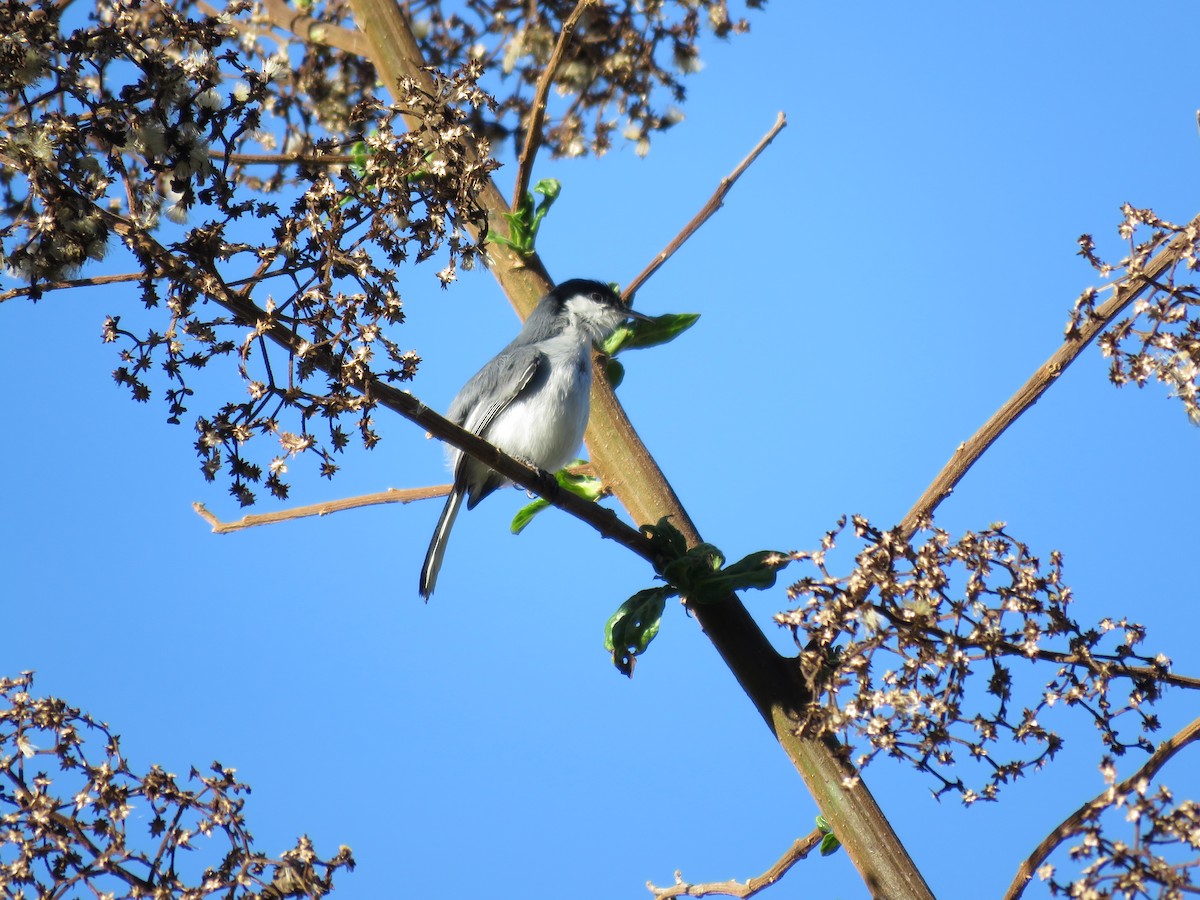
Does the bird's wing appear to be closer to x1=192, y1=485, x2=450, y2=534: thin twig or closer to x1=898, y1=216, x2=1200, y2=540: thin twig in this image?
x1=192, y1=485, x2=450, y2=534: thin twig

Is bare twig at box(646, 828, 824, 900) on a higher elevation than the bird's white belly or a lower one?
lower

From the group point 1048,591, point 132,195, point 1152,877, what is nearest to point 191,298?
point 132,195

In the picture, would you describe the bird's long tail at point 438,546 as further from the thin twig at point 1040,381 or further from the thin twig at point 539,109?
the thin twig at point 1040,381

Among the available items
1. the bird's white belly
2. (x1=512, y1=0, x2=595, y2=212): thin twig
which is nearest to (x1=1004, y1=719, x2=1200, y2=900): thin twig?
(x1=512, y1=0, x2=595, y2=212): thin twig

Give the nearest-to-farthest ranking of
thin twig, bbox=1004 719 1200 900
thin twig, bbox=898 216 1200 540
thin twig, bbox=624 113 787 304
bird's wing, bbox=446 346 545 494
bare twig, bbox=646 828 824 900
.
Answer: thin twig, bbox=1004 719 1200 900
thin twig, bbox=898 216 1200 540
bare twig, bbox=646 828 824 900
thin twig, bbox=624 113 787 304
bird's wing, bbox=446 346 545 494

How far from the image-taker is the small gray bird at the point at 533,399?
4867 mm

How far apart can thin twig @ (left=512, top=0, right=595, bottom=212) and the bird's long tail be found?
124cm

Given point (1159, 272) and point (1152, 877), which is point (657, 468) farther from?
point (1152, 877)

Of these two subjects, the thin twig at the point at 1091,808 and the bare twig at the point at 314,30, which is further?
the bare twig at the point at 314,30

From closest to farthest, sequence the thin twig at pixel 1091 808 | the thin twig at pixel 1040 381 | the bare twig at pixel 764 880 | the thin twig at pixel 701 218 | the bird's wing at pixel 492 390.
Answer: the thin twig at pixel 1091 808 → the thin twig at pixel 1040 381 → the bare twig at pixel 764 880 → the thin twig at pixel 701 218 → the bird's wing at pixel 492 390

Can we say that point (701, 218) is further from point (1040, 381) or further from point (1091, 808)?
point (1091, 808)

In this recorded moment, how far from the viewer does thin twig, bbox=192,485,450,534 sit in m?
3.84

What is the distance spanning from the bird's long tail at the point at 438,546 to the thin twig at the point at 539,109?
1.24 meters

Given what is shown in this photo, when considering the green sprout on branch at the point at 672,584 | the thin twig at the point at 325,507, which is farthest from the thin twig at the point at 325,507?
the green sprout on branch at the point at 672,584
